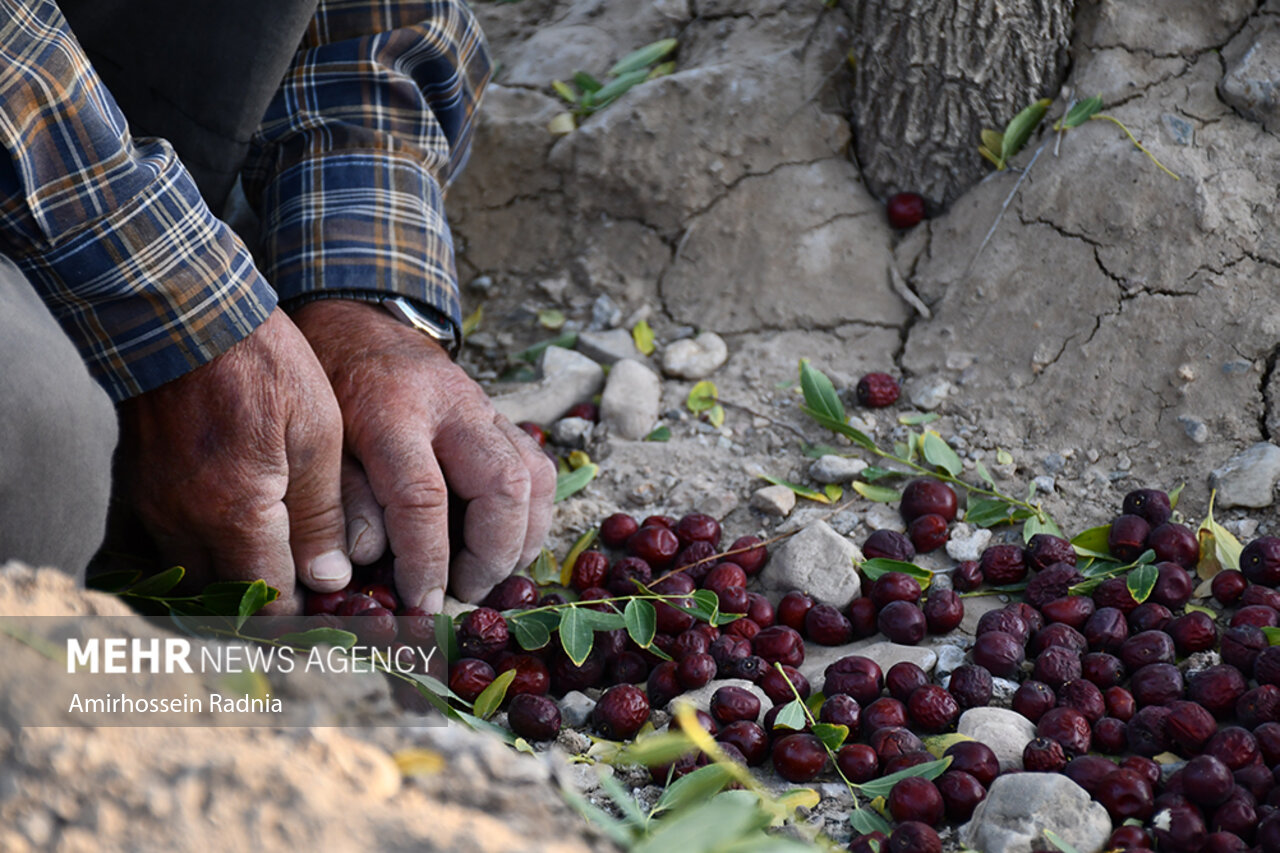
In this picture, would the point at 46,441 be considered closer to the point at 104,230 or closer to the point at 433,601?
the point at 104,230

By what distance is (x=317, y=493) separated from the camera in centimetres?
189

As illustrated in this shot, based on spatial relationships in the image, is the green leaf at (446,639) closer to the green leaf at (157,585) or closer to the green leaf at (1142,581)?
the green leaf at (157,585)

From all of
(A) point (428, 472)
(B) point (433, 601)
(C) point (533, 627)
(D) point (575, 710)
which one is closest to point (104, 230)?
(A) point (428, 472)

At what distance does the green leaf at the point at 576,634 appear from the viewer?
70.2 inches

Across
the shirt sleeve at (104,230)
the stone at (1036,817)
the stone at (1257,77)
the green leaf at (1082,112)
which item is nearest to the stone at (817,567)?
the stone at (1036,817)

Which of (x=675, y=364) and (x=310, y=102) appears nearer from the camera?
(x=310, y=102)

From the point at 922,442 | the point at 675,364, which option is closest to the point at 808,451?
the point at 922,442

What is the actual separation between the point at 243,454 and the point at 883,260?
1.73 metres

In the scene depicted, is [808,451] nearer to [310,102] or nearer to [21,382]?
[310,102]

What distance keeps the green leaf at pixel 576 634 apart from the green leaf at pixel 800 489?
2.22ft

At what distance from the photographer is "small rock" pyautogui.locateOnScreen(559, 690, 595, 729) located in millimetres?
1796

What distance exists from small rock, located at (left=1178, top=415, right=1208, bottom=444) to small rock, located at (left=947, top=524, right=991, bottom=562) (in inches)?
18.7

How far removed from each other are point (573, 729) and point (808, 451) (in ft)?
3.10

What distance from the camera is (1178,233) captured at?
7.81 feet
